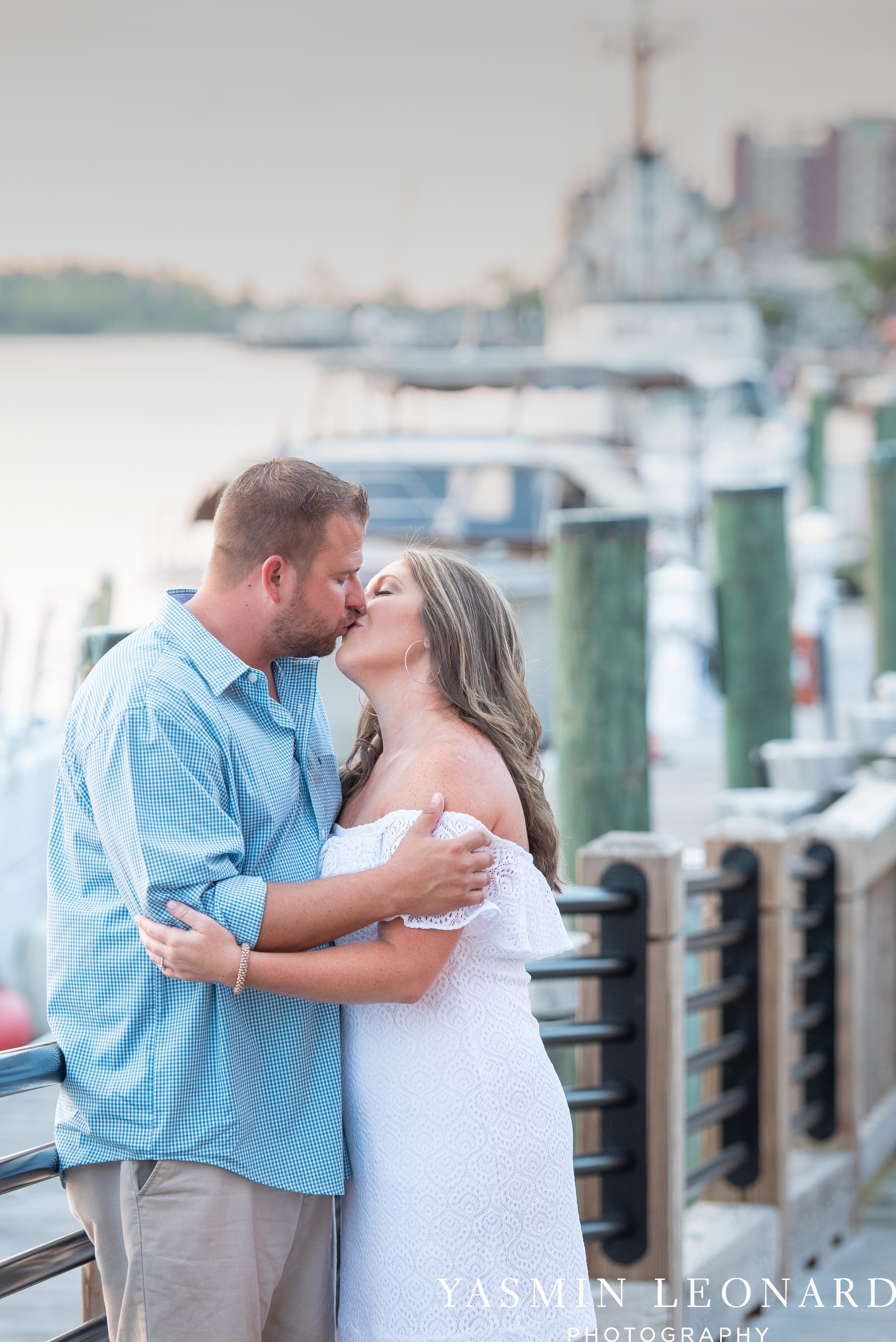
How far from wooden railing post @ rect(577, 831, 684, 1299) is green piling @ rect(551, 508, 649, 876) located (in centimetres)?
143

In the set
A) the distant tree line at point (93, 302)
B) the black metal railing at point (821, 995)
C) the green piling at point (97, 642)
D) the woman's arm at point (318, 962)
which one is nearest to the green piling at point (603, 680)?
the black metal railing at point (821, 995)

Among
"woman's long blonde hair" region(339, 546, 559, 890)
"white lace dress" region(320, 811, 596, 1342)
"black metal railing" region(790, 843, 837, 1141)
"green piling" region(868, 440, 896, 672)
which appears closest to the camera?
"white lace dress" region(320, 811, 596, 1342)

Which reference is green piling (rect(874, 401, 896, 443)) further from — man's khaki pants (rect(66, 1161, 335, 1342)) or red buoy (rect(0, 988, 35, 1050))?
man's khaki pants (rect(66, 1161, 335, 1342))

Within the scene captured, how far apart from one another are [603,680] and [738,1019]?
127cm

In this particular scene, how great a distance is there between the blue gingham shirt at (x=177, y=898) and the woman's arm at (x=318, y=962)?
0.04 m

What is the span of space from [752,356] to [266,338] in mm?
26744

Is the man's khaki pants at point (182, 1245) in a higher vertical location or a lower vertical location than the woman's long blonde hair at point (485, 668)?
lower

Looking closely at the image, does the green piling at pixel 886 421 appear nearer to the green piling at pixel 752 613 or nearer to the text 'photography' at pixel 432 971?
the text 'photography' at pixel 432 971

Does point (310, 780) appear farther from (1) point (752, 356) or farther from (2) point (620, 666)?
(1) point (752, 356)

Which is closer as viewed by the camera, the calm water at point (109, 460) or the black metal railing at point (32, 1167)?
the black metal railing at point (32, 1167)

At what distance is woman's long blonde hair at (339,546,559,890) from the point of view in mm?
2635

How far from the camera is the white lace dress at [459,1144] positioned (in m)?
2.53

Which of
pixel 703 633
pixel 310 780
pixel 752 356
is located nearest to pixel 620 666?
pixel 310 780

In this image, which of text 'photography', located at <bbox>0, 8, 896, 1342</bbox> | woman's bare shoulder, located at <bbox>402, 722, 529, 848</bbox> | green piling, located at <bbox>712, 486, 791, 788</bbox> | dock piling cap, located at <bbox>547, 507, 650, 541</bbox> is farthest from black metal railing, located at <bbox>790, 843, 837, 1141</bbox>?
woman's bare shoulder, located at <bbox>402, 722, 529, 848</bbox>
